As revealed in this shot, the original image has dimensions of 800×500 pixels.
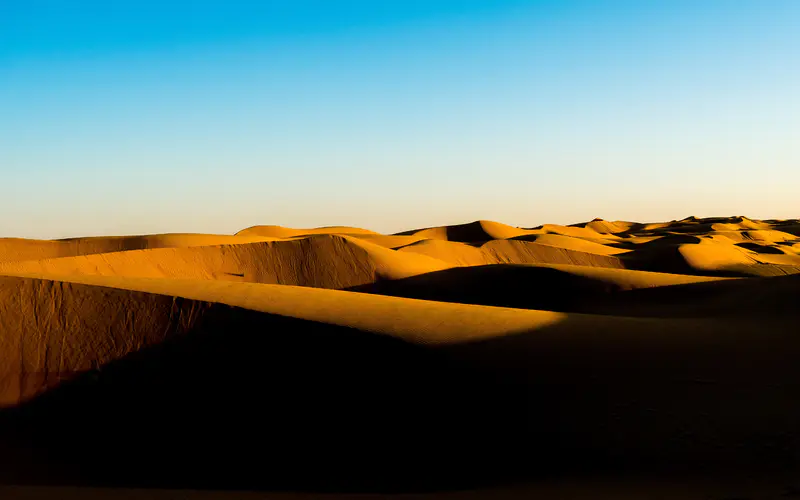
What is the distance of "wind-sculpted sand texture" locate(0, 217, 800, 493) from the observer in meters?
6.63

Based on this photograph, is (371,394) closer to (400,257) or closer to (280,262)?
(280,262)

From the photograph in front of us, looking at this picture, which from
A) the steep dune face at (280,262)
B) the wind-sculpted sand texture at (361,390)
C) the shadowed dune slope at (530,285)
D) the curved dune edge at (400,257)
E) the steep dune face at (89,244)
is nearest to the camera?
the wind-sculpted sand texture at (361,390)

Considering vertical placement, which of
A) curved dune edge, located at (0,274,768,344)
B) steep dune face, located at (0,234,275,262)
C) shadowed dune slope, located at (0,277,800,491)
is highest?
steep dune face, located at (0,234,275,262)

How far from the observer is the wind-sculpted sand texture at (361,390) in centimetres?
663

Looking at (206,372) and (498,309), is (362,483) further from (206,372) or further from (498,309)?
(498,309)

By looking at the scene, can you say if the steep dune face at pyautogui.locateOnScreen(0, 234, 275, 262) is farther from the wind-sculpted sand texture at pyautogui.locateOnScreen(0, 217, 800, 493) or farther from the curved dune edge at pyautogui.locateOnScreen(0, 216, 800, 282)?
the wind-sculpted sand texture at pyautogui.locateOnScreen(0, 217, 800, 493)

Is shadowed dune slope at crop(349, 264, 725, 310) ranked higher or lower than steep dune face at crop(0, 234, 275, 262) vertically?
lower

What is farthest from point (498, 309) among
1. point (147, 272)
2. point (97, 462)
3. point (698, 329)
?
point (147, 272)

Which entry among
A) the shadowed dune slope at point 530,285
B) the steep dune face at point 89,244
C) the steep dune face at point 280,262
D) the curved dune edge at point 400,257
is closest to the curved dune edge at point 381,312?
the shadowed dune slope at point 530,285

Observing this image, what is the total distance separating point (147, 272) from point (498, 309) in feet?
53.3

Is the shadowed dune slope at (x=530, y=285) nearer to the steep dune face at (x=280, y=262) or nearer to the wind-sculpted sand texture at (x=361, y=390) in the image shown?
the steep dune face at (x=280, y=262)

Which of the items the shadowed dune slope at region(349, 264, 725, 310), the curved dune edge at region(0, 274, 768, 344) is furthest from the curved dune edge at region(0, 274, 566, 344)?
the shadowed dune slope at region(349, 264, 725, 310)

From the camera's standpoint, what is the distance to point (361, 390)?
811 centimetres

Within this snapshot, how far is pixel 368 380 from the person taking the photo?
→ 323 inches
